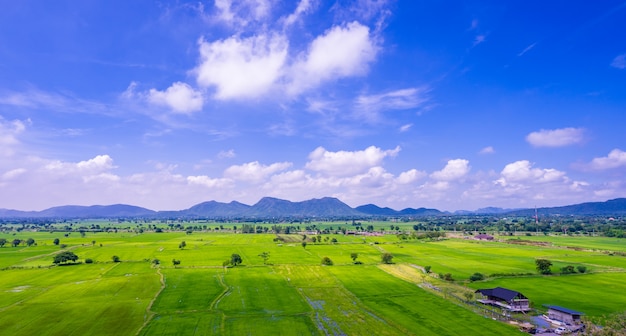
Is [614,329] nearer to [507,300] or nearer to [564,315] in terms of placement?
[564,315]

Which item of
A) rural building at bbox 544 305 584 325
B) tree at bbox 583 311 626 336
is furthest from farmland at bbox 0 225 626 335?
tree at bbox 583 311 626 336

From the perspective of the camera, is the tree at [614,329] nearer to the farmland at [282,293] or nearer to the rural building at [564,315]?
the rural building at [564,315]

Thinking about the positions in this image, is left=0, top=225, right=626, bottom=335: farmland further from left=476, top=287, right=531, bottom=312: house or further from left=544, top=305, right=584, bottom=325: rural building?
left=544, top=305, right=584, bottom=325: rural building

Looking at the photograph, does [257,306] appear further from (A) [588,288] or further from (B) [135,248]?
(B) [135,248]

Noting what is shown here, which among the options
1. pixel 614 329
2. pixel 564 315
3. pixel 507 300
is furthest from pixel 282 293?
pixel 614 329

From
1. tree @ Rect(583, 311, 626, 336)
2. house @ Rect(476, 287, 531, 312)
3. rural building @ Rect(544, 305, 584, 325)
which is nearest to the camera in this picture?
tree @ Rect(583, 311, 626, 336)

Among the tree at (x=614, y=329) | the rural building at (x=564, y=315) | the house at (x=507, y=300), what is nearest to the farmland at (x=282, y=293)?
the house at (x=507, y=300)

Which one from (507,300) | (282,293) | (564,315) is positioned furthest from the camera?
(282,293)
